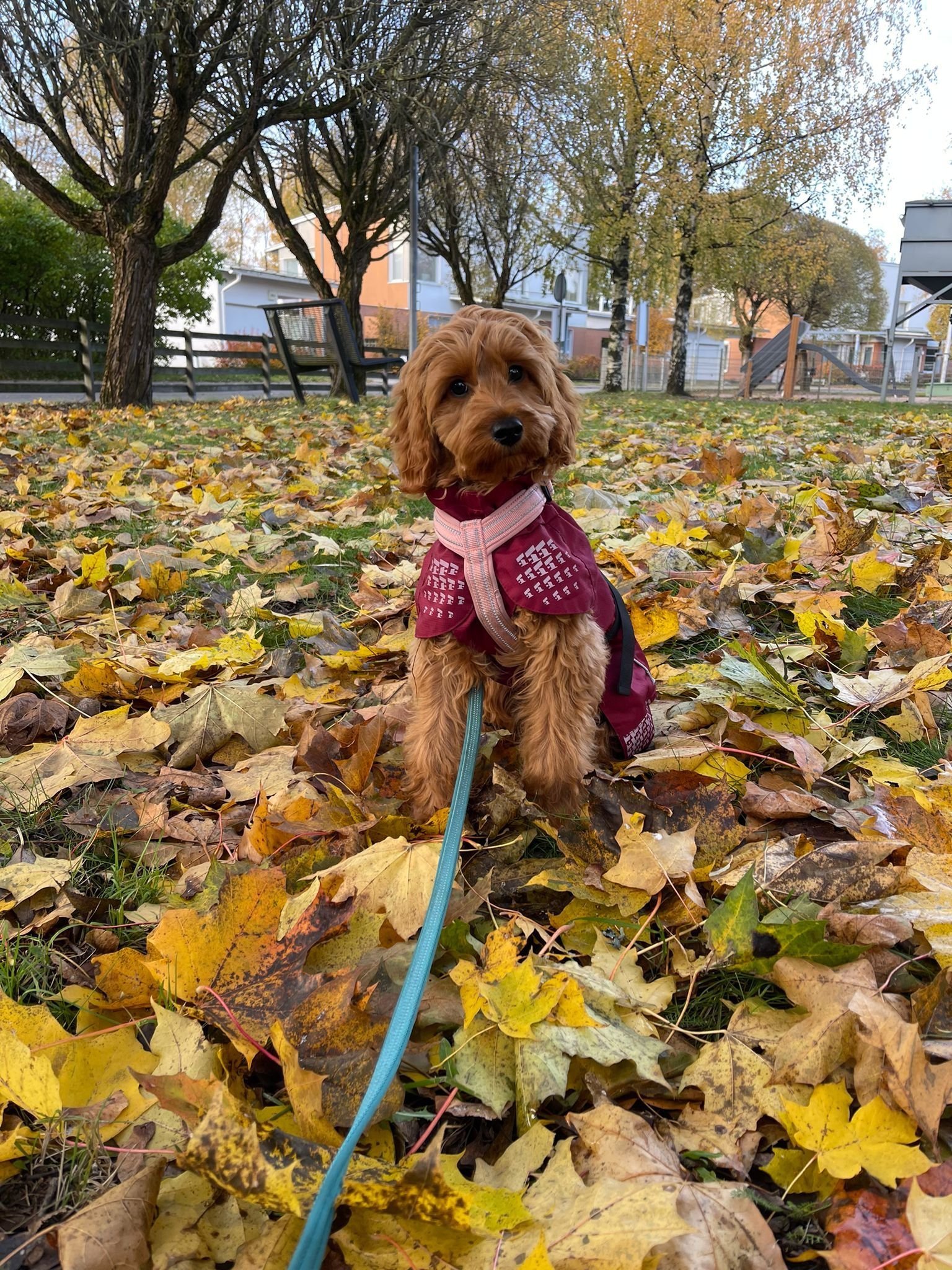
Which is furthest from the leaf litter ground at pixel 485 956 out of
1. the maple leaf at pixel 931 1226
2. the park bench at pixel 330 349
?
the park bench at pixel 330 349

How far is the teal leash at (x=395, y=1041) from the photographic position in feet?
2.92

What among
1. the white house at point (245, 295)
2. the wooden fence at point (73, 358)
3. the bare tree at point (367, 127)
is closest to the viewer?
the bare tree at point (367, 127)

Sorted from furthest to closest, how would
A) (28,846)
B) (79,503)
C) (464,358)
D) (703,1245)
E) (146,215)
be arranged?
1. (146,215)
2. (79,503)
3. (464,358)
4. (28,846)
5. (703,1245)

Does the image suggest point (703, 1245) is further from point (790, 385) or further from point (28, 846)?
point (790, 385)

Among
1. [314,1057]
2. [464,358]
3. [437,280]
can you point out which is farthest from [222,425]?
[437,280]

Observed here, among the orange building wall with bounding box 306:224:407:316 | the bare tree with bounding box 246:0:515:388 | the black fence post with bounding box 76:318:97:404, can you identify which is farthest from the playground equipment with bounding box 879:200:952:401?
the orange building wall with bounding box 306:224:407:316

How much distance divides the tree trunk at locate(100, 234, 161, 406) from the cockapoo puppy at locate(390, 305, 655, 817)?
15.2 metres

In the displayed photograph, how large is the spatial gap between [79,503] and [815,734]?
467 centimetres

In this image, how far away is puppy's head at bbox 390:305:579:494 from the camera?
219 cm

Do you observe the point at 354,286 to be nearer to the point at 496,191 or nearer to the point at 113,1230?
the point at 496,191

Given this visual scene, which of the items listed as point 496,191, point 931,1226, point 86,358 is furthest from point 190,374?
point 931,1226

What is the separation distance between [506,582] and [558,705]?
35cm

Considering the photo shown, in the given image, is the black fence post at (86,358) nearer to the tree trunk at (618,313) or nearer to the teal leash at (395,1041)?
the tree trunk at (618,313)

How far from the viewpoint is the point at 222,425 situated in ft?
38.5
